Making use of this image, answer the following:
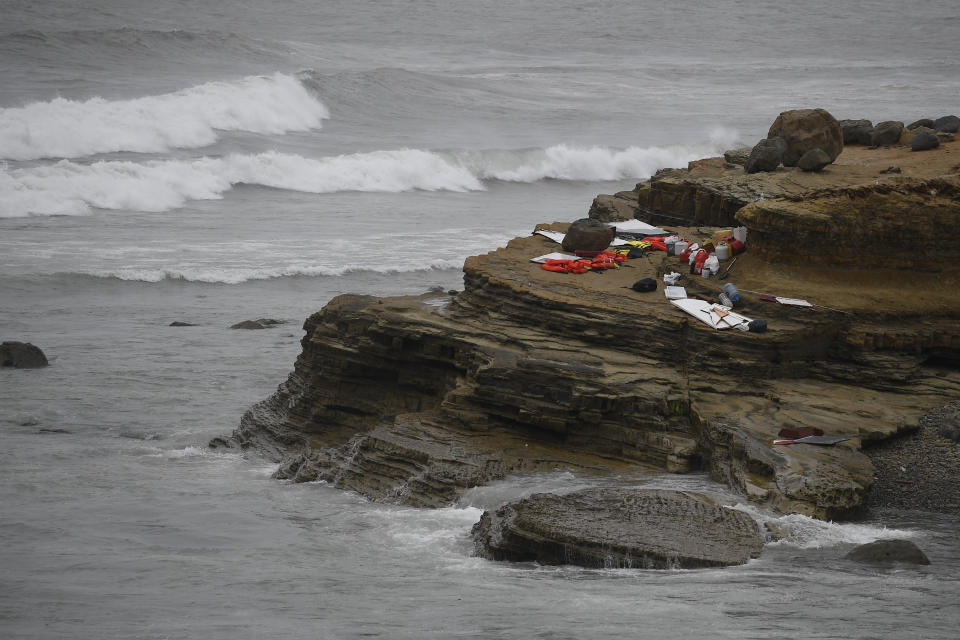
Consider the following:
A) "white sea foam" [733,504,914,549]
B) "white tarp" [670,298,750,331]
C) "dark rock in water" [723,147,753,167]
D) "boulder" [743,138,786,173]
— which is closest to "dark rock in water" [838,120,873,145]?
"dark rock in water" [723,147,753,167]

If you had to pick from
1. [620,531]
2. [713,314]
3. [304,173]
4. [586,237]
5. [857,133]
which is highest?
[857,133]

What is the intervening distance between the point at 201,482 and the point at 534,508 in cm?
418

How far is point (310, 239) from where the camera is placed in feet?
86.9

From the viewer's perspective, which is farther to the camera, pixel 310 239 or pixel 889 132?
pixel 310 239

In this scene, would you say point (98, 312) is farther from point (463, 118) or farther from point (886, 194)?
point (463, 118)

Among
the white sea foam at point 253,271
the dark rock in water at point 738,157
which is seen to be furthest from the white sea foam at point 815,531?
the white sea foam at point 253,271

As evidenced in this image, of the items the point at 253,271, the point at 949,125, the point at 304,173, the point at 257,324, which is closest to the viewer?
the point at 949,125

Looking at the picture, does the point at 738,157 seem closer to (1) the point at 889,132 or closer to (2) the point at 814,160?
(1) the point at 889,132

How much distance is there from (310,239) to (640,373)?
16144 millimetres

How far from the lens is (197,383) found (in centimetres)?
1598

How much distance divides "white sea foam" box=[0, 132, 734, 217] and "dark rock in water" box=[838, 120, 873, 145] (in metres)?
17.8

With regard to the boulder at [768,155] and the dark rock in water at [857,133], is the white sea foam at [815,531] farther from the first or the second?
the dark rock in water at [857,133]

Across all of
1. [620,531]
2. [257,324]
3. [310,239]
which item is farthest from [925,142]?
[310,239]

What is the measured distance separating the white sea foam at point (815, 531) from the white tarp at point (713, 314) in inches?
102
